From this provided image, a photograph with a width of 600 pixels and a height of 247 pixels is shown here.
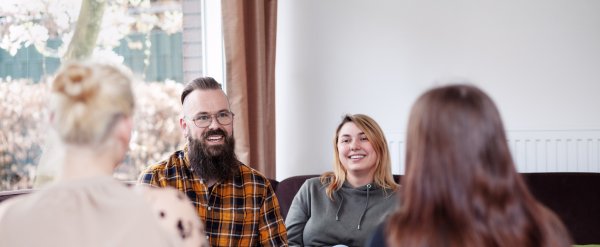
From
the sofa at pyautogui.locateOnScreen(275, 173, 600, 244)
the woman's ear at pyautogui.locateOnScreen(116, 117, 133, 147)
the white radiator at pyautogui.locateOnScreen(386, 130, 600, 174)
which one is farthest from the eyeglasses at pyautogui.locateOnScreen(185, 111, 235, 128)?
the white radiator at pyautogui.locateOnScreen(386, 130, 600, 174)

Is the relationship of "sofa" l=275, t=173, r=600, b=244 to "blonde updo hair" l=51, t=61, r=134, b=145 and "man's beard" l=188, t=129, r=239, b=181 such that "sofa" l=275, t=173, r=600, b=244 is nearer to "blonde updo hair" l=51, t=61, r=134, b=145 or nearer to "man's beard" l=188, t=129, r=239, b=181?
"man's beard" l=188, t=129, r=239, b=181

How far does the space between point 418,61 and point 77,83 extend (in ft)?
11.0

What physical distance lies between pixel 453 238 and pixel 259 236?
4.76 feet

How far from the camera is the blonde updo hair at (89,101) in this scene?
154 cm

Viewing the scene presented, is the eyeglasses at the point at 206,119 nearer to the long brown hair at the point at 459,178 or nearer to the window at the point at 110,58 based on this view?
the window at the point at 110,58

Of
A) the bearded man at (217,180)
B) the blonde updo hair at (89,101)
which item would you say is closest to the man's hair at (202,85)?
the bearded man at (217,180)

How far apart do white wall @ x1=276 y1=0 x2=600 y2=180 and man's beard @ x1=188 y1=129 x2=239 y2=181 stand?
185 centimetres

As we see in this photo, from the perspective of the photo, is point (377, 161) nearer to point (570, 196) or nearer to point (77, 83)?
point (570, 196)

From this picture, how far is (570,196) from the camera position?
380 centimetres

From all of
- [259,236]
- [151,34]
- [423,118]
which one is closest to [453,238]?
[423,118]

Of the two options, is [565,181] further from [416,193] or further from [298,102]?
[416,193]

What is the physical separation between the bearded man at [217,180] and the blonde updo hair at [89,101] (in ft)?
4.29

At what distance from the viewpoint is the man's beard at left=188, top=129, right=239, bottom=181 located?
2904 mm

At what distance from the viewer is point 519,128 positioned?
4617mm
